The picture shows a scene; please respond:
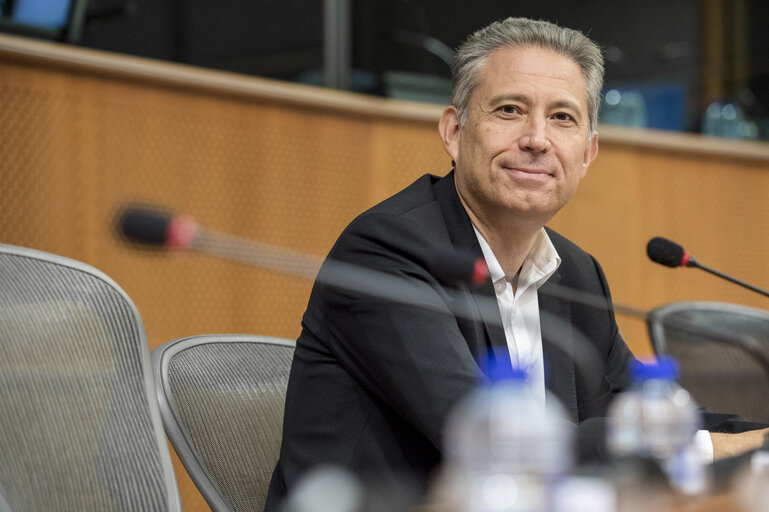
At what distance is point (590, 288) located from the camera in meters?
1.78

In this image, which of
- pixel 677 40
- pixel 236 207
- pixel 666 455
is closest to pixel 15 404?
pixel 666 455

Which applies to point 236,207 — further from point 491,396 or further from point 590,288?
point 491,396

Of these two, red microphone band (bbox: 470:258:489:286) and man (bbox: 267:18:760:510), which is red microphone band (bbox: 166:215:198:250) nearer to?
red microphone band (bbox: 470:258:489:286)

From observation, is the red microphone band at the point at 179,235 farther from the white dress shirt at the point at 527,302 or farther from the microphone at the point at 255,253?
the white dress shirt at the point at 527,302

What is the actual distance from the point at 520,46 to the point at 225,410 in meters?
0.82

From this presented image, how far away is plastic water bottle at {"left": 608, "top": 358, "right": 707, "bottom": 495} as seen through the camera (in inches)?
31.0

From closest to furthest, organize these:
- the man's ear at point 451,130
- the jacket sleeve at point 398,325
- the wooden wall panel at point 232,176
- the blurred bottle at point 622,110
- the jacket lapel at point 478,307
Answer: the jacket sleeve at point 398,325 < the jacket lapel at point 478,307 < the man's ear at point 451,130 < the wooden wall panel at point 232,176 < the blurred bottle at point 622,110

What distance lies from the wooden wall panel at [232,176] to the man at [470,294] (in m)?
1.20

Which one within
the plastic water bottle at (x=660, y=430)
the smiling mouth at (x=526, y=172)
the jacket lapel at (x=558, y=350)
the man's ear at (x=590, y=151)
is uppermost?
the man's ear at (x=590, y=151)

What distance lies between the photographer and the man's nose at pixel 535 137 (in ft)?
5.20

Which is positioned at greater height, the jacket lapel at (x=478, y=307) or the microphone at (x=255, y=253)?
the microphone at (x=255, y=253)

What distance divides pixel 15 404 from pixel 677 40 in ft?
12.2

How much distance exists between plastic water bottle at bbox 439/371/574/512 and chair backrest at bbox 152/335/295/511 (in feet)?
2.28

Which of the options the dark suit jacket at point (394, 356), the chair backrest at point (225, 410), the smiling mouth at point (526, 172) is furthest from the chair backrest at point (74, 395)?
the smiling mouth at point (526, 172)
